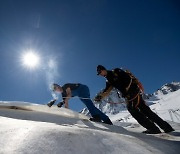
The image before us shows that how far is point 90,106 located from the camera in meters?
10.1

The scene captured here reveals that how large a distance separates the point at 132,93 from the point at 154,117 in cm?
102

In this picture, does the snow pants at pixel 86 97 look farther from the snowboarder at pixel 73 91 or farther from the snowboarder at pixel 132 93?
the snowboarder at pixel 132 93

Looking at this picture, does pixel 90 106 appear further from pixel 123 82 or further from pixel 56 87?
pixel 123 82

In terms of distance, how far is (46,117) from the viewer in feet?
25.9

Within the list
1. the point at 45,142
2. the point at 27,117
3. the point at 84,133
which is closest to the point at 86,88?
the point at 27,117

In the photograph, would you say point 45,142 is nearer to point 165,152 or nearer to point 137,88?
point 165,152

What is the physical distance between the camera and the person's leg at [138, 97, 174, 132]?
788 centimetres

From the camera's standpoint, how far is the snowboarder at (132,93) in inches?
A: 324

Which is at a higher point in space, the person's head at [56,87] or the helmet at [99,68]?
the person's head at [56,87]

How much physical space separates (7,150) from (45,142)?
0.56m

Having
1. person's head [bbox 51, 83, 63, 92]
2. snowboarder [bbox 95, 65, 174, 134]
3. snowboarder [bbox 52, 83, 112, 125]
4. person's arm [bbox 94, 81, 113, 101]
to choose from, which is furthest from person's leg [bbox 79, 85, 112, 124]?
snowboarder [bbox 95, 65, 174, 134]

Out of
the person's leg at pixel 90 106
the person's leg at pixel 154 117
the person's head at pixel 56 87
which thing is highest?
the person's head at pixel 56 87

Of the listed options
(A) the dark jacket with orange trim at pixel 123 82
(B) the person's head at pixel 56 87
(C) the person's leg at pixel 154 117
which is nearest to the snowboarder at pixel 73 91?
(B) the person's head at pixel 56 87

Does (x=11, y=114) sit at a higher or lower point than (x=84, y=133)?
higher
